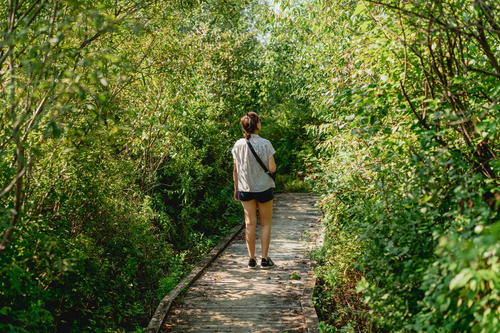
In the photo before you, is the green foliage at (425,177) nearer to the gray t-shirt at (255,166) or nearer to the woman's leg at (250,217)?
the gray t-shirt at (255,166)

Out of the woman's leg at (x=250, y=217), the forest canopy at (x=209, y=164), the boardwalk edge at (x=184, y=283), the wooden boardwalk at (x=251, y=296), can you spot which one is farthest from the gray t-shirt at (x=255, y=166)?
the boardwalk edge at (x=184, y=283)

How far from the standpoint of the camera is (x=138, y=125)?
24.9 feet

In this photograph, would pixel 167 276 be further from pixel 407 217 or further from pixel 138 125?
pixel 407 217

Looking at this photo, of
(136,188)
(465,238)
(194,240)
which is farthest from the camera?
(194,240)

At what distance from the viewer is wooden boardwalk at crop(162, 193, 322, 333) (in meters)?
5.49

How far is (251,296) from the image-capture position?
6215mm

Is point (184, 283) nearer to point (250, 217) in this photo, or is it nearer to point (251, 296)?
point (251, 296)

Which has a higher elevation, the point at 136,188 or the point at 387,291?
the point at 136,188

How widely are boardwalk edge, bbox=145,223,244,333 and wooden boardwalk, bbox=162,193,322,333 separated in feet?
0.23

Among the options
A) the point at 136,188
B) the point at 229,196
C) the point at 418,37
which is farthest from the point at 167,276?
the point at 418,37

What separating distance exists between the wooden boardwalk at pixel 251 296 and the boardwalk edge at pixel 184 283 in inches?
2.8

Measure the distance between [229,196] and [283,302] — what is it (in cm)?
484

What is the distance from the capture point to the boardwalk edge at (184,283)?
555cm

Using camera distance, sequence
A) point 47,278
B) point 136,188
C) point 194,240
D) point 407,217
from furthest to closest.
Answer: point 194,240
point 136,188
point 47,278
point 407,217
